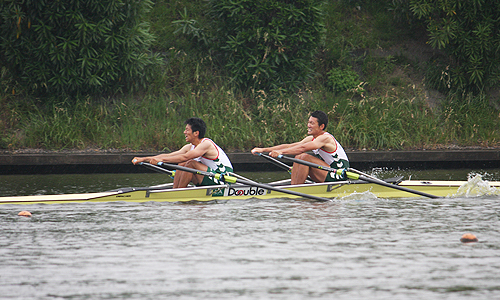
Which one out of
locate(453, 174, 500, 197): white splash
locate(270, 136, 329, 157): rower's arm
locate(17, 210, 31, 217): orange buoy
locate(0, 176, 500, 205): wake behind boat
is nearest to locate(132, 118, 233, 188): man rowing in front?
locate(0, 176, 500, 205): wake behind boat

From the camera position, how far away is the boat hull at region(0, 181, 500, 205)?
8.14 metres

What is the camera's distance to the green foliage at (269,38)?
49.9ft

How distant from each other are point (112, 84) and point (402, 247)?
10.9 metres

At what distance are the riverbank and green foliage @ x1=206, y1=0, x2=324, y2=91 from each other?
10.1 feet

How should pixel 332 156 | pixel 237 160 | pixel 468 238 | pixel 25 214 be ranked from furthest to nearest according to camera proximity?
pixel 237 160 → pixel 332 156 → pixel 25 214 → pixel 468 238

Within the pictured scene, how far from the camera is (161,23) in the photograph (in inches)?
682

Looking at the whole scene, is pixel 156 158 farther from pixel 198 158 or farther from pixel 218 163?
pixel 218 163

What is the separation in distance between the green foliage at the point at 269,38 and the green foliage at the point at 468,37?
3.13m

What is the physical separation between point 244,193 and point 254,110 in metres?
6.75

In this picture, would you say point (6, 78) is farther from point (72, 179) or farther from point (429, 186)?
point (429, 186)

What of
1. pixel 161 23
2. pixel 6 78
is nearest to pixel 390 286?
pixel 6 78

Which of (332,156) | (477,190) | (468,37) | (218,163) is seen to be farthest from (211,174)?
(468,37)

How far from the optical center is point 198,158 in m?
8.91

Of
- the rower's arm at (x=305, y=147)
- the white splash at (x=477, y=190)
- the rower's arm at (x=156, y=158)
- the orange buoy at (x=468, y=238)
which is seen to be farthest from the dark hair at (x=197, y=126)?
the orange buoy at (x=468, y=238)
